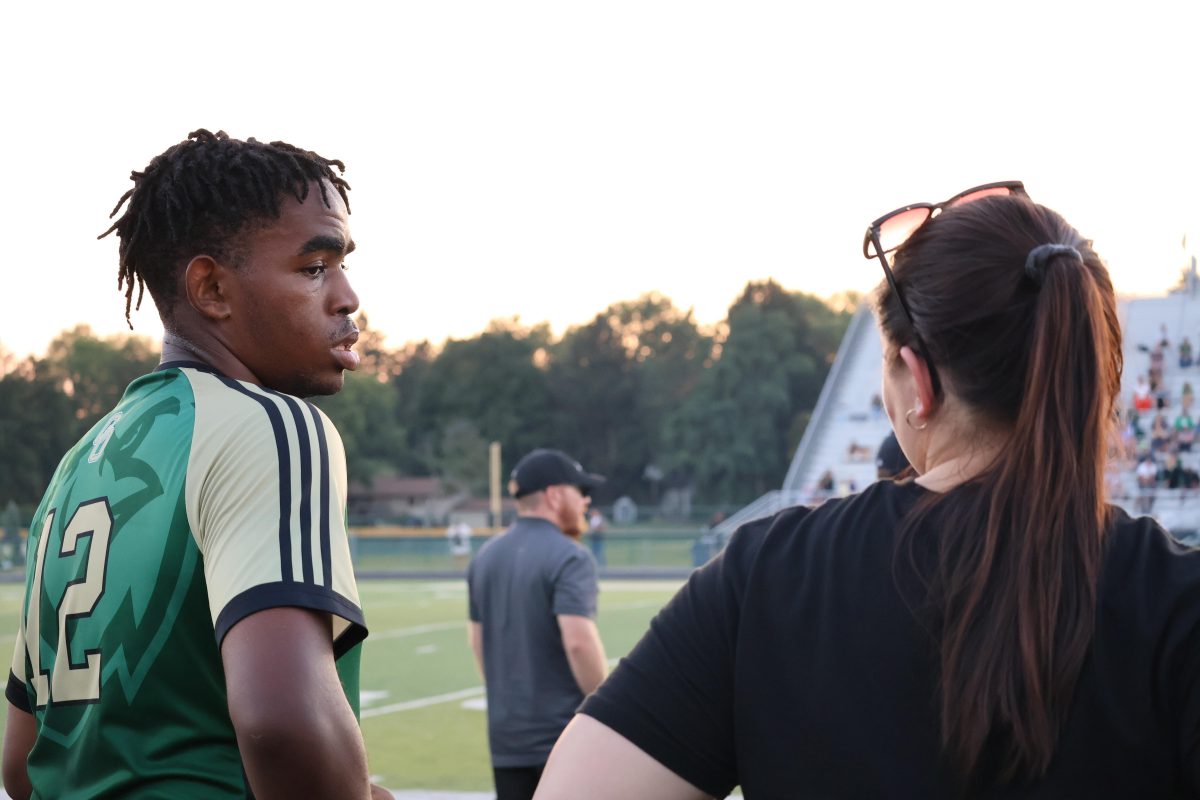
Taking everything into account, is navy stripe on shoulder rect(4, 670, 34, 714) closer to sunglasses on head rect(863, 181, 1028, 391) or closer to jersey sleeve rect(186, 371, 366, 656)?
jersey sleeve rect(186, 371, 366, 656)

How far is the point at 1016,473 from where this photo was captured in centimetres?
157

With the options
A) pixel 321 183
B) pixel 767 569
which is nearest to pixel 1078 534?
pixel 767 569

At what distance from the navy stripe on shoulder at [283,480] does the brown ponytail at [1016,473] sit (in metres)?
0.80

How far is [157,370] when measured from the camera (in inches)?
87.6

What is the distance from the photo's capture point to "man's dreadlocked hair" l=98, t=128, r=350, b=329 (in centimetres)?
222

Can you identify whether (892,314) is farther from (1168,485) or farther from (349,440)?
(349,440)

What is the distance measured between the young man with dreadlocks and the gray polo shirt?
12.2 feet

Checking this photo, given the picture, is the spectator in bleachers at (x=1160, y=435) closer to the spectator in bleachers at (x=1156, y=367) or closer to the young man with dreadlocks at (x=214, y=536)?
the spectator in bleachers at (x=1156, y=367)

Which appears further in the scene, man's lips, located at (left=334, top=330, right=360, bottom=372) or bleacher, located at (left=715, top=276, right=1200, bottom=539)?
bleacher, located at (left=715, top=276, right=1200, bottom=539)

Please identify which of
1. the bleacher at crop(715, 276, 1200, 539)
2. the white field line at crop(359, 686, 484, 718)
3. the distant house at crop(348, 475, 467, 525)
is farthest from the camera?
the distant house at crop(348, 475, 467, 525)

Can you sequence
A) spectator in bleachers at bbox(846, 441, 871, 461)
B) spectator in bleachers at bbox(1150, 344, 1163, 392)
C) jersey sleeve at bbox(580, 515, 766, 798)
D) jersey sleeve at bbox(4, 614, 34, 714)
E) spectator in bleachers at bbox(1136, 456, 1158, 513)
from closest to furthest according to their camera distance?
jersey sleeve at bbox(580, 515, 766, 798) → jersey sleeve at bbox(4, 614, 34, 714) → spectator in bleachers at bbox(1136, 456, 1158, 513) → spectator in bleachers at bbox(1150, 344, 1163, 392) → spectator in bleachers at bbox(846, 441, 871, 461)

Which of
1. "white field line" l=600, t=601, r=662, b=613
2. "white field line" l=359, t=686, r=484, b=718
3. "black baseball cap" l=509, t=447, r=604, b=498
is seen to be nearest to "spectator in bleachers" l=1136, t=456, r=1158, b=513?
"white field line" l=600, t=601, r=662, b=613

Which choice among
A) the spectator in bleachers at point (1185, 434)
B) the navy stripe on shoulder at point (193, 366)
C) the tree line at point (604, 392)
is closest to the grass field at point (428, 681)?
the navy stripe on shoulder at point (193, 366)

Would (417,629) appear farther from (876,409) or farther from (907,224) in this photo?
(876,409)
